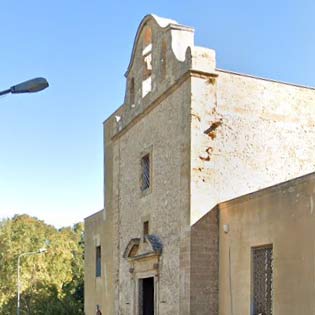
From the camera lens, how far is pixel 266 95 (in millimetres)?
15164

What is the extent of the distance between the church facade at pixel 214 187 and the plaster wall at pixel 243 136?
25mm

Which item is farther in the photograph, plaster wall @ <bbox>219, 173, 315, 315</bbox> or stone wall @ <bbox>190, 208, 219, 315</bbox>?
stone wall @ <bbox>190, 208, 219, 315</bbox>

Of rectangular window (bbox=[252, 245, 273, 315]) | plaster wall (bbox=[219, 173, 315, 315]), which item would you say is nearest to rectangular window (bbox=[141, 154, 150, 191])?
plaster wall (bbox=[219, 173, 315, 315])

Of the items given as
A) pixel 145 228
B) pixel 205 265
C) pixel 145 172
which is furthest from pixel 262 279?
pixel 145 172

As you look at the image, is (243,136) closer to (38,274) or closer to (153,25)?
(153,25)

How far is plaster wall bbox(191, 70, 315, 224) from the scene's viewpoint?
1429 centimetres

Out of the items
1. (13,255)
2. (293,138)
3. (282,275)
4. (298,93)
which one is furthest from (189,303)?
Answer: (13,255)

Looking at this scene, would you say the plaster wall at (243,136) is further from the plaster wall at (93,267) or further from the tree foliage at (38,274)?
the tree foliage at (38,274)

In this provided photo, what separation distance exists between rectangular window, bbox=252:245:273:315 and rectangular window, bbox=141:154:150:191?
505cm

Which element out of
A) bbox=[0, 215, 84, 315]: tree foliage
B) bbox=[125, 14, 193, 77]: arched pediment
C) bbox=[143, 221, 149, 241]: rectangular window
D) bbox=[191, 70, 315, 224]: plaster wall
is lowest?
bbox=[0, 215, 84, 315]: tree foliage

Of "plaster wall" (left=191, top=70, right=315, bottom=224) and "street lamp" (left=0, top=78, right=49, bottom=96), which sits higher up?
"plaster wall" (left=191, top=70, right=315, bottom=224)

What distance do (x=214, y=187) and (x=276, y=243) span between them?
2568 mm

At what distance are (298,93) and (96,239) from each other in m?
10.7

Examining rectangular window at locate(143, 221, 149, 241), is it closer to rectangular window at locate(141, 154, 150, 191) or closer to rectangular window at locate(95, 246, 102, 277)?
rectangular window at locate(141, 154, 150, 191)
